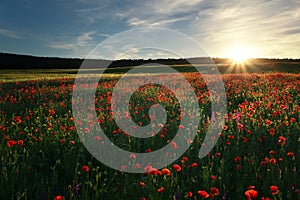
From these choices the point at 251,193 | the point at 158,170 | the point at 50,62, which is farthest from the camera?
the point at 50,62

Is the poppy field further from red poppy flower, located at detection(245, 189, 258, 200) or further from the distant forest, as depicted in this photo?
the distant forest

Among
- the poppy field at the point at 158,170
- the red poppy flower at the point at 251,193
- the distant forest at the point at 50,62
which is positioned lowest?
the poppy field at the point at 158,170

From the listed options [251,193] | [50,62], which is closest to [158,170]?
[251,193]

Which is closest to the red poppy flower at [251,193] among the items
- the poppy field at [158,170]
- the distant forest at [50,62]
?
the poppy field at [158,170]

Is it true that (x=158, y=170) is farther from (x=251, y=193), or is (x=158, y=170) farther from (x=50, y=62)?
(x=50, y=62)

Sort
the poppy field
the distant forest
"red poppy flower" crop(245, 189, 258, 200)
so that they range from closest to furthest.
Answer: "red poppy flower" crop(245, 189, 258, 200)
the poppy field
the distant forest

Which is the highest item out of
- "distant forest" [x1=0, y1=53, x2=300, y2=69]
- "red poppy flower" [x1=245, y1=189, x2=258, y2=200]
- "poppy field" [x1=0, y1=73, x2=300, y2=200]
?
"distant forest" [x1=0, y1=53, x2=300, y2=69]

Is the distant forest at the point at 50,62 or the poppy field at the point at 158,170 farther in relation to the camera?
the distant forest at the point at 50,62

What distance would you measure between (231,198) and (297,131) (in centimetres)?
245

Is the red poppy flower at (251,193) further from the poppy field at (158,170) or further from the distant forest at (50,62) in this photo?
the distant forest at (50,62)

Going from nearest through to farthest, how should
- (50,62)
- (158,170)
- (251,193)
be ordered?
(251,193)
(158,170)
(50,62)

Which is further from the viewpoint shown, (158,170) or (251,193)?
(158,170)

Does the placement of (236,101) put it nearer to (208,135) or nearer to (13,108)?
(208,135)

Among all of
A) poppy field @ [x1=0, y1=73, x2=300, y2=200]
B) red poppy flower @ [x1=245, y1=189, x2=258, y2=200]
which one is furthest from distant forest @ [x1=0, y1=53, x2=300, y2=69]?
red poppy flower @ [x1=245, y1=189, x2=258, y2=200]
